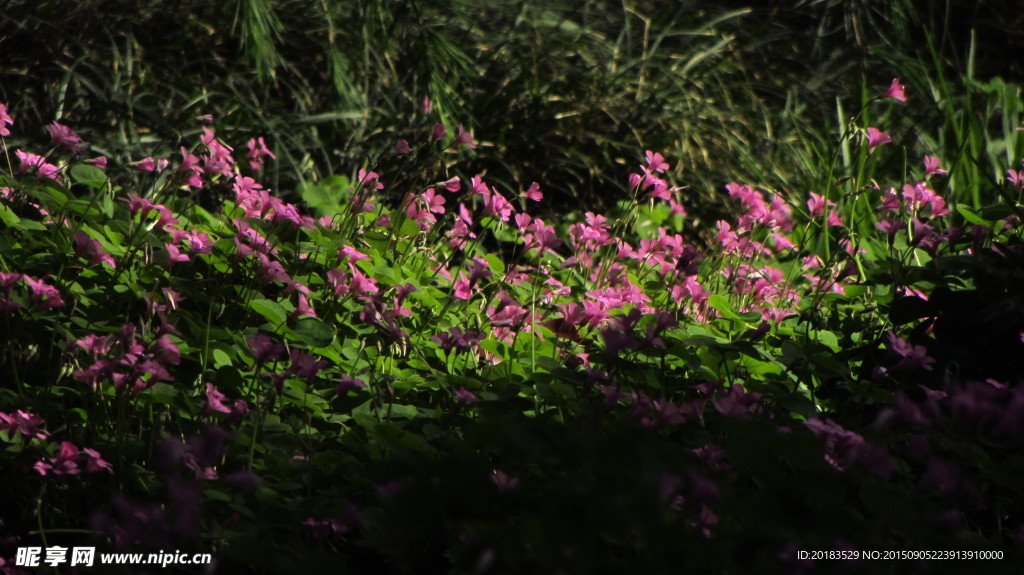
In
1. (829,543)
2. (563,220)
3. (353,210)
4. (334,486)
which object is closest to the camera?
(829,543)

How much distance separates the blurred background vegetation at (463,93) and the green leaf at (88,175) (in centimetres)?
113

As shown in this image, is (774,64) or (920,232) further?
(774,64)

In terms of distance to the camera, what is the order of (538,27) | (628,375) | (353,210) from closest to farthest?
(628,375), (353,210), (538,27)

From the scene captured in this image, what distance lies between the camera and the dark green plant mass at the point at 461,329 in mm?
1268

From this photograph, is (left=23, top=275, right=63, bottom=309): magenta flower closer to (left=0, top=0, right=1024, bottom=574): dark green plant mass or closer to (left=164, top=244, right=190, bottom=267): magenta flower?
(left=0, top=0, right=1024, bottom=574): dark green plant mass

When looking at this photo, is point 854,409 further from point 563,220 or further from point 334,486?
point 563,220

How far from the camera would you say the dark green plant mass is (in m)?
1.27

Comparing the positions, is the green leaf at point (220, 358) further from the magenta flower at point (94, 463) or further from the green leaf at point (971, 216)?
the green leaf at point (971, 216)

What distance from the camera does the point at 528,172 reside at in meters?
4.85

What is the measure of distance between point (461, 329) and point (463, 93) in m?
3.03

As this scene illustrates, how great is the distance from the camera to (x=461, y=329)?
2170mm

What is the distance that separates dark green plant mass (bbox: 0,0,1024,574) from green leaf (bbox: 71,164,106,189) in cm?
2

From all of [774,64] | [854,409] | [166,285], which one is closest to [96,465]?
[166,285]

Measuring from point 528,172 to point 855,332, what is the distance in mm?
2423
